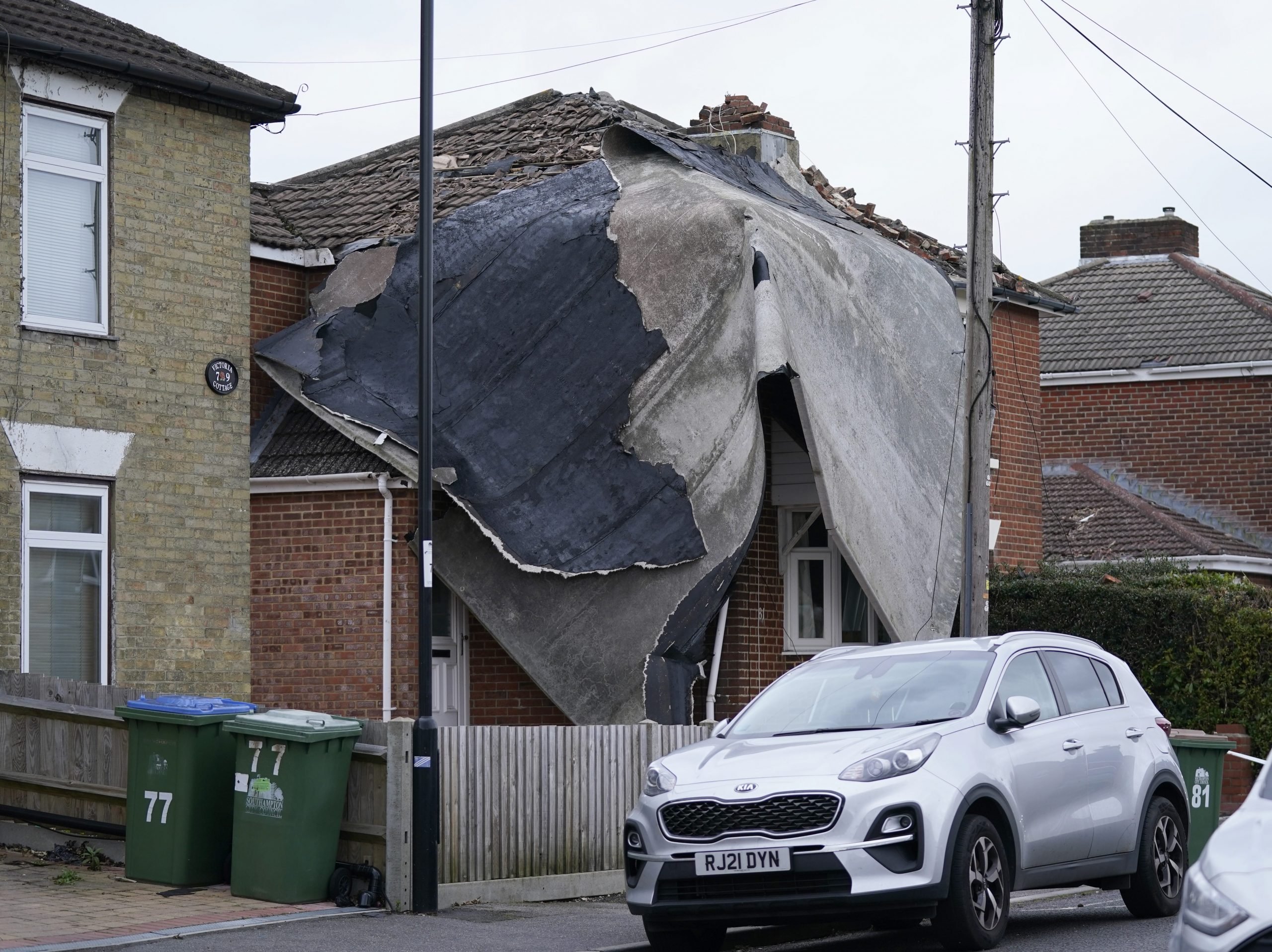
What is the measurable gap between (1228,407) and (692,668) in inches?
624

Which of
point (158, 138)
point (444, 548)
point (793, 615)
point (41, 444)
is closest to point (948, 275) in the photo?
point (793, 615)

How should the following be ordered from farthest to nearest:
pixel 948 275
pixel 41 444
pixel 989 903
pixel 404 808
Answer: pixel 948 275 < pixel 41 444 < pixel 404 808 < pixel 989 903

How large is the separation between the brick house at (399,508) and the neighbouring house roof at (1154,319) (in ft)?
25.7

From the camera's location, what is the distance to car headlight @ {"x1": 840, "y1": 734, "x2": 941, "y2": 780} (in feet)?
29.0

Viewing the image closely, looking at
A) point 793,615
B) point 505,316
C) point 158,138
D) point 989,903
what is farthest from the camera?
point 793,615

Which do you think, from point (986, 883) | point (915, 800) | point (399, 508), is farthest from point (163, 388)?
point (986, 883)

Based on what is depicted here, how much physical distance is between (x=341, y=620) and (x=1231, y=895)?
11332mm

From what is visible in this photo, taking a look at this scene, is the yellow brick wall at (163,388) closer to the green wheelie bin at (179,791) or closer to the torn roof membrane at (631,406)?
the torn roof membrane at (631,406)

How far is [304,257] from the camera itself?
18.1 metres

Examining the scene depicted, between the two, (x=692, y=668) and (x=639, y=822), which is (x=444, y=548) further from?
(x=639, y=822)

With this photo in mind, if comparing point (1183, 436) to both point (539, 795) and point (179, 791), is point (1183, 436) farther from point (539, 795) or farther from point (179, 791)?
point (179, 791)

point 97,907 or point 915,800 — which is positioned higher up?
point 915,800

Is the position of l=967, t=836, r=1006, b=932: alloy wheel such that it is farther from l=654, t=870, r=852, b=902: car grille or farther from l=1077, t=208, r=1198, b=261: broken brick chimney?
l=1077, t=208, r=1198, b=261: broken brick chimney

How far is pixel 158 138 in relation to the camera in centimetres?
1540
